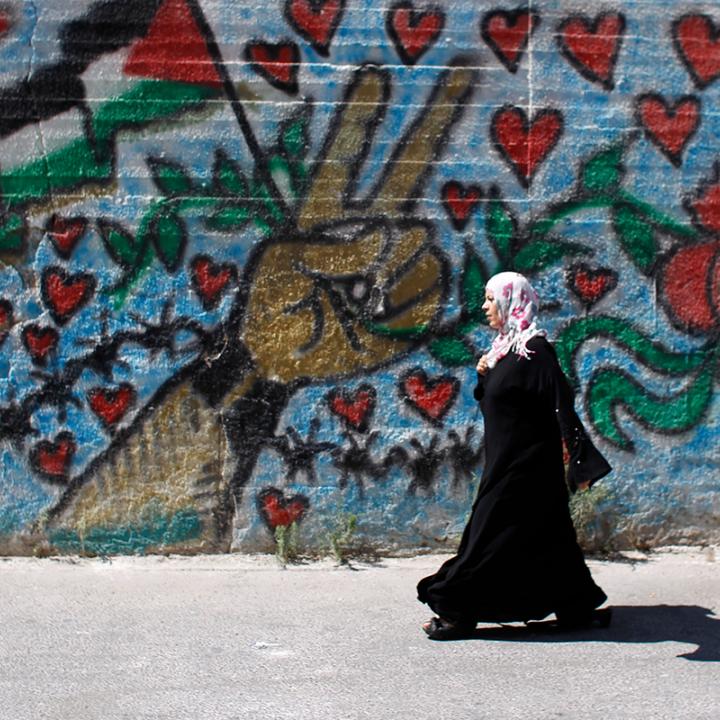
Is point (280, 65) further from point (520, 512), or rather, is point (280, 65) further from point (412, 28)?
point (520, 512)

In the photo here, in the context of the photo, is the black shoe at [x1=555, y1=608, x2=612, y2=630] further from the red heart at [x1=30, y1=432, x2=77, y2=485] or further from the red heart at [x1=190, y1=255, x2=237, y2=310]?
the red heart at [x1=30, y1=432, x2=77, y2=485]

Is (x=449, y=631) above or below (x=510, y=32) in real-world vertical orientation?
below

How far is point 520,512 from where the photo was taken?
5395 mm

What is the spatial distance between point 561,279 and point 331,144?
1229mm

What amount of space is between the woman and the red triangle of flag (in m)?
1.90

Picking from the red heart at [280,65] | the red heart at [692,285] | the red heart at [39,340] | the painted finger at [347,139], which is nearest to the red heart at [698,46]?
the red heart at [692,285]

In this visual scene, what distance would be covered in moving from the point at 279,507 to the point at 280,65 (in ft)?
6.63

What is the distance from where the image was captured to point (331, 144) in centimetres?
639

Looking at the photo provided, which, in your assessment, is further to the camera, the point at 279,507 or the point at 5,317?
the point at 279,507

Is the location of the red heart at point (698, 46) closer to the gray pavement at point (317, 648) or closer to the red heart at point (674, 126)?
the red heart at point (674, 126)

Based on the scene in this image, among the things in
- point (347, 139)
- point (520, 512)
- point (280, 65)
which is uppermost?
point (280, 65)

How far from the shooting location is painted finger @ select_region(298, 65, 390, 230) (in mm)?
6387

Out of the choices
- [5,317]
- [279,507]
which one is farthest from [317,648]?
[5,317]

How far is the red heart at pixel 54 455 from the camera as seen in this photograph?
641 cm
